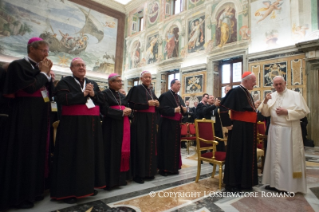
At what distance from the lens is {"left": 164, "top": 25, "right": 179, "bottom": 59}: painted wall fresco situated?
41.1 feet

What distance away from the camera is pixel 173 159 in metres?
4.02

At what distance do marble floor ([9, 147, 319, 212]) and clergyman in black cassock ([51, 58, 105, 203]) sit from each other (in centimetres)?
19

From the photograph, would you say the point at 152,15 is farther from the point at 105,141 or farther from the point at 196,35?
the point at 105,141

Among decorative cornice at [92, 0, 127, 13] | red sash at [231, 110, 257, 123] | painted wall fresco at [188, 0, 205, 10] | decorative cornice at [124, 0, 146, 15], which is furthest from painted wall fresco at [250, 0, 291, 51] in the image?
decorative cornice at [92, 0, 127, 13]

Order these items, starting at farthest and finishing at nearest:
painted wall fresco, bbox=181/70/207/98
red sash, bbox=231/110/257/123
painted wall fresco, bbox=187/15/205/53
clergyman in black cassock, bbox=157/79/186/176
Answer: painted wall fresco, bbox=187/15/205/53 < painted wall fresco, bbox=181/70/207/98 < clergyman in black cassock, bbox=157/79/186/176 < red sash, bbox=231/110/257/123

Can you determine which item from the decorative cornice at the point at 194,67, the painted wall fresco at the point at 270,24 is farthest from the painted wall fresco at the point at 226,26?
the decorative cornice at the point at 194,67

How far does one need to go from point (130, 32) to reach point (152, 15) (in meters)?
2.62

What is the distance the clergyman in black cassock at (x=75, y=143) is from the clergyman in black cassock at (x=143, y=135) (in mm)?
974

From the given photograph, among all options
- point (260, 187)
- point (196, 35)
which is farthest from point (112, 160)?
point (196, 35)

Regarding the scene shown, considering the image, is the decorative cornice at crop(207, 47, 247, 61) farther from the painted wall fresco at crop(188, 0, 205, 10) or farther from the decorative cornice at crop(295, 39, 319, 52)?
the painted wall fresco at crop(188, 0, 205, 10)

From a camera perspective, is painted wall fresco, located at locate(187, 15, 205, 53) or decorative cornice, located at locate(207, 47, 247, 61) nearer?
decorative cornice, located at locate(207, 47, 247, 61)

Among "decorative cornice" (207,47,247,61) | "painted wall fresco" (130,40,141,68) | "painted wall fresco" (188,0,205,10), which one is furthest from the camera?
"painted wall fresco" (130,40,141,68)

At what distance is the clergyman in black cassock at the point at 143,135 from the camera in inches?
138

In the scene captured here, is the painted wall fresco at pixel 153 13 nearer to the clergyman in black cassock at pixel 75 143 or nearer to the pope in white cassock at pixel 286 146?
the pope in white cassock at pixel 286 146
